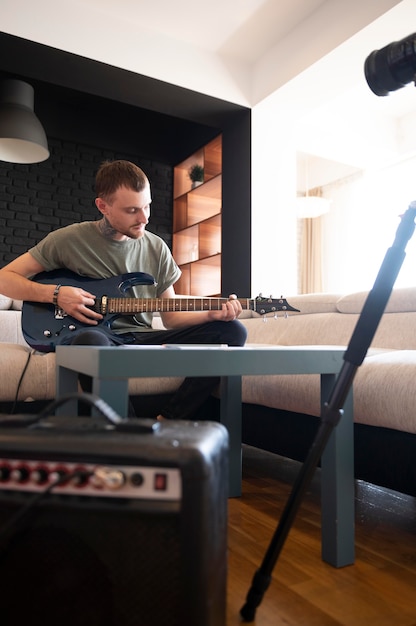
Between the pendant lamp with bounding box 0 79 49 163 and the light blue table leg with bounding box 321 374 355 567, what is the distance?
9.97 ft

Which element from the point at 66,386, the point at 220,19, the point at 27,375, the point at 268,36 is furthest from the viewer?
the point at 268,36

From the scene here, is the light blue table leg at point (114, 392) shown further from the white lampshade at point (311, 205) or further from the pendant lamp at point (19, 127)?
the white lampshade at point (311, 205)

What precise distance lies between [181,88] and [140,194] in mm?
2322

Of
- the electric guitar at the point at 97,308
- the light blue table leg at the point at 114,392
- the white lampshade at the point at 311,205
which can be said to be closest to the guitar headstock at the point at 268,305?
the electric guitar at the point at 97,308

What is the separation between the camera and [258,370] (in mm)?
845

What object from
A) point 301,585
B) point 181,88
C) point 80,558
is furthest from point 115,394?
point 181,88

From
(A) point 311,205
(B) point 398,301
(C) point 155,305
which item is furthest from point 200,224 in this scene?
(C) point 155,305

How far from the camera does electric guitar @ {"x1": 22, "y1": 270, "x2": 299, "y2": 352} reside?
163cm

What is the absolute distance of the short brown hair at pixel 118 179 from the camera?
5.34ft

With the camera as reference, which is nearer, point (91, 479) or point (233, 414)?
point (91, 479)

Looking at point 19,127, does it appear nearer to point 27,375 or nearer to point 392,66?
point 27,375

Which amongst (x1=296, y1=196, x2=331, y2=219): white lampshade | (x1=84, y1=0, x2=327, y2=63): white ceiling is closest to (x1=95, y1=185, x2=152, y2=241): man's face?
(x1=84, y1=0, x2=327, y2=63): white ceiling

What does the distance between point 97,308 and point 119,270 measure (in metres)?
0.18

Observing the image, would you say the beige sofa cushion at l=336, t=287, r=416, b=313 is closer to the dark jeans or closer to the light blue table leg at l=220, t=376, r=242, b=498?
the dark jeans
